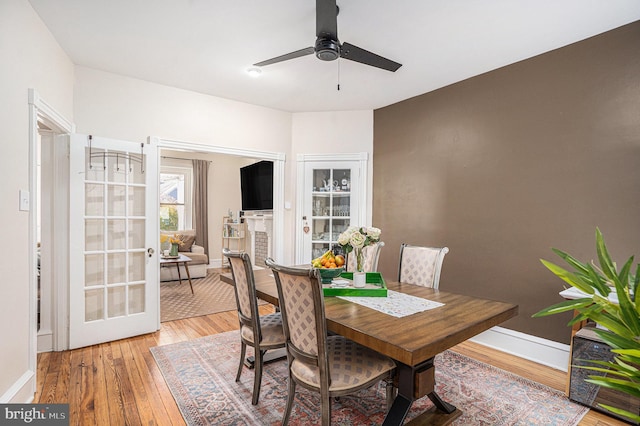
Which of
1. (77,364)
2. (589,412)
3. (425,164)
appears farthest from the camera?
(425,164)

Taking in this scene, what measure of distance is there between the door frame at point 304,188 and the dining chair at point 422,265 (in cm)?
163

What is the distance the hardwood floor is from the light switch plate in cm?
129

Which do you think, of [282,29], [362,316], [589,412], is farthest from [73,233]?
[589,412]

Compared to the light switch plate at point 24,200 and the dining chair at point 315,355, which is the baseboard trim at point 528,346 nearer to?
the dining chair at point 315,355

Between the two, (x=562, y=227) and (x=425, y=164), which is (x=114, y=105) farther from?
(x=562, y=227)

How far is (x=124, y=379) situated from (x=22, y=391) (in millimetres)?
592

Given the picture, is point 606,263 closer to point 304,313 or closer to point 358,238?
point 304,313

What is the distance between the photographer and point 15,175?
82.7 inches

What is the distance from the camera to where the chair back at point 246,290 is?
7.09 ft

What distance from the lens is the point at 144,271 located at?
11.5ft

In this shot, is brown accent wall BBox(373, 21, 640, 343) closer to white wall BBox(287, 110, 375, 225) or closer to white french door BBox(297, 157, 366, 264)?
white wall BBox(287, 110, 375, 225)

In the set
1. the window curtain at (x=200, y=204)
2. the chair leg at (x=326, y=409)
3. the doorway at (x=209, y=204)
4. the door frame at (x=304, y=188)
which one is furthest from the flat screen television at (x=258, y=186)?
the chair leg at (x=326, y=409)

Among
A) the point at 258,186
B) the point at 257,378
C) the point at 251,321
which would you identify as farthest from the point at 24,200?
the point at 258,186

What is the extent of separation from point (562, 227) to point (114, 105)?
435 centimetres
